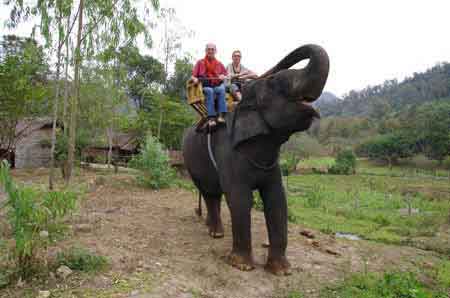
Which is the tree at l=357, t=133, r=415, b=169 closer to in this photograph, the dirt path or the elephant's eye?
the dirt path

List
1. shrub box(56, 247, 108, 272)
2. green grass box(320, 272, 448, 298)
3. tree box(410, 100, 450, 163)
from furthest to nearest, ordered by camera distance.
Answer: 1. tree box(410, 100, 450, 163)
2. green grass box(320, 272, 448, 298)
3. shrub box(56, 247, 108, 272)

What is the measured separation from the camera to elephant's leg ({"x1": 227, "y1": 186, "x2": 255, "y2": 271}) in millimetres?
4090

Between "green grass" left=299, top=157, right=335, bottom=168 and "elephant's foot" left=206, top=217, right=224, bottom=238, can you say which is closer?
"elephant's foot" left=206, top=217, right=224, bottom=238

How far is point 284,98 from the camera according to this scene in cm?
368

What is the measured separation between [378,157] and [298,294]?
1611 inches

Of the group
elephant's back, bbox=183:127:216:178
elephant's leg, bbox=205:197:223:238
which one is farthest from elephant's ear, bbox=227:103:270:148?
elephant's leg, bbox=205:197:223:238

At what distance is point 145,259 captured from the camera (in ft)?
13.6

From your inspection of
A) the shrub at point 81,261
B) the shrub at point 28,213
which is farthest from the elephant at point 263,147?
the shrub at point 28,213

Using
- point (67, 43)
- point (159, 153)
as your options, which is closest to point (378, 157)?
point (159, 153)

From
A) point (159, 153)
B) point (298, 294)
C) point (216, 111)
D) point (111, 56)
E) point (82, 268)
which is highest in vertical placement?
point (111, 56)

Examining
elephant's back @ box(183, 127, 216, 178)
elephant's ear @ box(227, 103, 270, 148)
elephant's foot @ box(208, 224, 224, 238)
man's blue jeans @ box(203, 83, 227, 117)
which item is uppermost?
man's blue jeans @ box(203, 83, 227, 117)

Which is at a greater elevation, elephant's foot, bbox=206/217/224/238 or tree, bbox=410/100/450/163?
tree, bbox=410/100/450/163

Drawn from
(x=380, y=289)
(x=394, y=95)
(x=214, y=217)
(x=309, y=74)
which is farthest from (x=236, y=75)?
(x=394, y=95)

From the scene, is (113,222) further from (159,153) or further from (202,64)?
(159,153)
